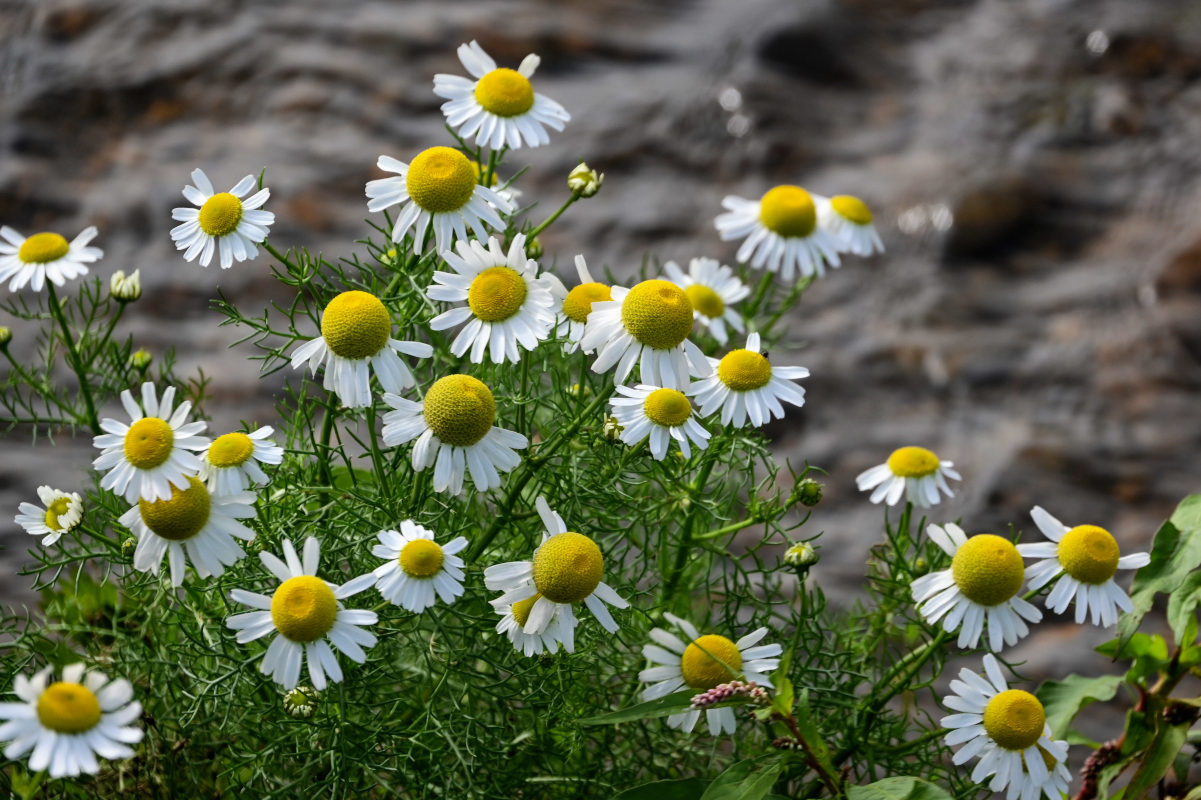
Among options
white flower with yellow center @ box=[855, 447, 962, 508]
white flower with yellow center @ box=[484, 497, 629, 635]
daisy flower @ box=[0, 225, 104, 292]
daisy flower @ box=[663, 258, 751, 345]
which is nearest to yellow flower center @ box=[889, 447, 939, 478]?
white flower with yellow center @ box=[855, 447, 962, 508]

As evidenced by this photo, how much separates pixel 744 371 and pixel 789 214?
1.67 feet

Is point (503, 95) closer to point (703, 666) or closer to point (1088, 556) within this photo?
point (703, 666)

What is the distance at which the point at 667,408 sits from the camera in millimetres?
1060

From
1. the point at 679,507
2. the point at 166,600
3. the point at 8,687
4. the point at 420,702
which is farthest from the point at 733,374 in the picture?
the point at 8,687

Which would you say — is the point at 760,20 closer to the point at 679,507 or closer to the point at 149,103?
the point at 149,103

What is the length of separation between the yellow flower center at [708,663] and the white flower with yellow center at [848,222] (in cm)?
A: 71

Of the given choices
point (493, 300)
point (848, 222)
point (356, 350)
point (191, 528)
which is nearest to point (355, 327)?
point (356, 350)

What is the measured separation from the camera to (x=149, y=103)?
257 cm

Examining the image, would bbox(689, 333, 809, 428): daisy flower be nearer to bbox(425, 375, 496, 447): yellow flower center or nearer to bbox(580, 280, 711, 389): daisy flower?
bbox(580, 280, 711, 389): daisy flower

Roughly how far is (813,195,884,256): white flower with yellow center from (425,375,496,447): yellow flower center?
31.5 inches

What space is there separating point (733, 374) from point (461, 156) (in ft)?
1.11

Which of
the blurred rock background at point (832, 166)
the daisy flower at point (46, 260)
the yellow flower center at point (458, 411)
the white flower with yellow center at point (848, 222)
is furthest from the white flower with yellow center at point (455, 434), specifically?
the blurred rock background at point (832, 166)

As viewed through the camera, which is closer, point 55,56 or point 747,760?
point 747,760

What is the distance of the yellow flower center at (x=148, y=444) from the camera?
3.18 ft
